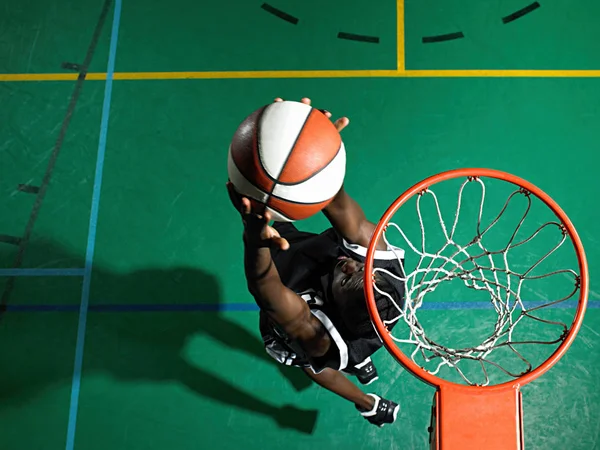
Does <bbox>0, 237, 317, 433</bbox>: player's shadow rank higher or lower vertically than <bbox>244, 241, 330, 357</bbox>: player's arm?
lower

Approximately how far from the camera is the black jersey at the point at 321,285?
3.03m

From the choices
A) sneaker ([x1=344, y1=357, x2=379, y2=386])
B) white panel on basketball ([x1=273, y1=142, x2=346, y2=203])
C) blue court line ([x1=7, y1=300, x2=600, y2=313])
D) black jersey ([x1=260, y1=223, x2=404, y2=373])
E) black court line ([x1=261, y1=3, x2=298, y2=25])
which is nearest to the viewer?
white panel on basketball ([x1=273, y1=142, x2=346, y2=203])

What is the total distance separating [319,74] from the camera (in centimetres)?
475

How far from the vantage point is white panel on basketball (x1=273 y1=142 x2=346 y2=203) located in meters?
2.58

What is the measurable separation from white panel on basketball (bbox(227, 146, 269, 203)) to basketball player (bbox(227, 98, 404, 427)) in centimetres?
5

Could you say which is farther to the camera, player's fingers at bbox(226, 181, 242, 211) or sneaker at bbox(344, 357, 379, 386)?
sneaker at bbox(344, 357, 379, 386)

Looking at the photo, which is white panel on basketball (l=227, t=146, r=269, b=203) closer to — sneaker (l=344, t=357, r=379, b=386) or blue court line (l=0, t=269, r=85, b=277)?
sneaker (l=344, t=357, r=379, b=386)

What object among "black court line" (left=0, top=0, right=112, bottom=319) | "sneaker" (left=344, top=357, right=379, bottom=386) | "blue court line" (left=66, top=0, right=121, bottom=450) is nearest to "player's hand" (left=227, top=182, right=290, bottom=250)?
"sneaker" (left=344, top=357, right=379, bottom=386)

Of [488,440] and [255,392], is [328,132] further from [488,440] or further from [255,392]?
[255,392]

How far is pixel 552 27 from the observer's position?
475cm

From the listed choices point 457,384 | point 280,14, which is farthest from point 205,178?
point 457,384

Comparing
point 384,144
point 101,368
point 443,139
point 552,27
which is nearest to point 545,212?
point 443,139

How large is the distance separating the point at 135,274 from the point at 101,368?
2.08 feet

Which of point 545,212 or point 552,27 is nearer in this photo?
point 545,212
